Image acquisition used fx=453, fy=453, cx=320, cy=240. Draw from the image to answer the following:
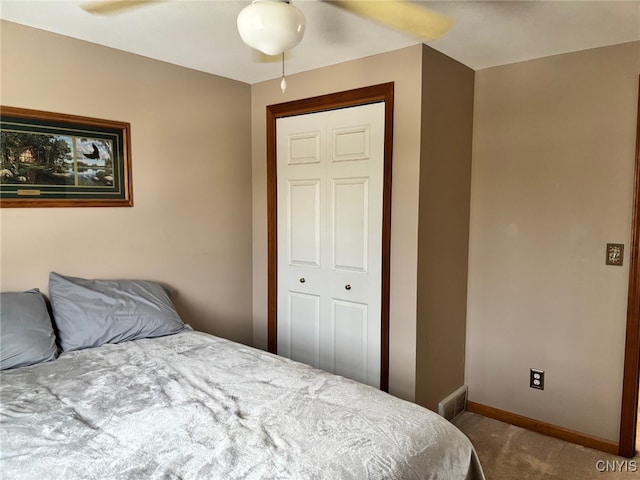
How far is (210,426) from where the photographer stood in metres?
1.46

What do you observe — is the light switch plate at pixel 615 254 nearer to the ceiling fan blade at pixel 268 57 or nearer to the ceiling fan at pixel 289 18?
the ceiling fan at pixel 289 18

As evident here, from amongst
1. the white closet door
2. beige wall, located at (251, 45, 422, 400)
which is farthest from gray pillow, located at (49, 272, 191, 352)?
beige wall, located at (251, 45, 422, 400)

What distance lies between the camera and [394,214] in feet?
8.76

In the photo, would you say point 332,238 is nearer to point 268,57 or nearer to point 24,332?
point 268,57

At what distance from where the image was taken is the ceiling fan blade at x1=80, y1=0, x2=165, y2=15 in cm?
203

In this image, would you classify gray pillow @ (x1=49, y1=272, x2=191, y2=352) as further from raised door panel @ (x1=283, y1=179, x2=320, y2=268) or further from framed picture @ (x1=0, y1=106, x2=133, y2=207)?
raised door panel @ (x1=283, y1=179, x2=320, y2=268)

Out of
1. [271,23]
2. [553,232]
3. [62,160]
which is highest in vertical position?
[271,23]

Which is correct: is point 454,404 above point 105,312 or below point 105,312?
below

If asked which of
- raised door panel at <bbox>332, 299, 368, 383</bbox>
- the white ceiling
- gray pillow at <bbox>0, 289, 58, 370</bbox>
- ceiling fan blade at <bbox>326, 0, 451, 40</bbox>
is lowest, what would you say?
raised door panel at <bbox>332, 299, 368, 383</bbox>

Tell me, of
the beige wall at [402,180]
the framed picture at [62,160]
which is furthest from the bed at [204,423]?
the beige wall at [402,180]

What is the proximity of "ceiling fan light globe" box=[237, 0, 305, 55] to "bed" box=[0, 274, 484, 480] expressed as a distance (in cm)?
130

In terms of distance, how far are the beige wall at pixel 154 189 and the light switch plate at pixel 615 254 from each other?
2.37 m

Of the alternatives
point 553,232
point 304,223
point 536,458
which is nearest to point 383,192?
point 304,223

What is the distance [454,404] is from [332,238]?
1.37 metres
